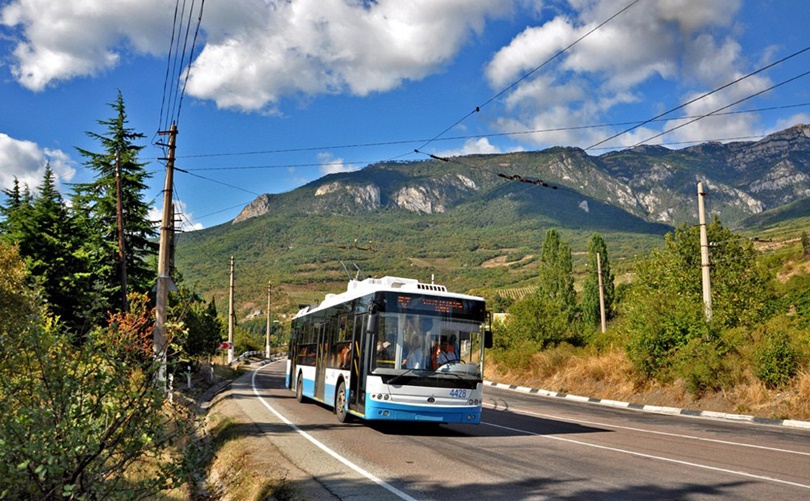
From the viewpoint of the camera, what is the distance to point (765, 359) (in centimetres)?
1881

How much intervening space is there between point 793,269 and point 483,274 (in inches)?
4173

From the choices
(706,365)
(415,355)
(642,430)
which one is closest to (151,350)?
(415,355)

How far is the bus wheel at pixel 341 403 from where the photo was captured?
49.2ft

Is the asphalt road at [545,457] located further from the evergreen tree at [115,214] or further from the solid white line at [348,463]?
the evergreen tree at [115,214]

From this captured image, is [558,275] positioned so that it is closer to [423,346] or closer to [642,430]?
[642,430]

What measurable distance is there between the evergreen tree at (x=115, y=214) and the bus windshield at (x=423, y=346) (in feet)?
80.9

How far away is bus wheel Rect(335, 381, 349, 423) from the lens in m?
15.0

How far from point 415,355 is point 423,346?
0.25 m

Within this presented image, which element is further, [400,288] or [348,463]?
[400,288]

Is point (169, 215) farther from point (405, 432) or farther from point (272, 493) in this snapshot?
point (272, 493)

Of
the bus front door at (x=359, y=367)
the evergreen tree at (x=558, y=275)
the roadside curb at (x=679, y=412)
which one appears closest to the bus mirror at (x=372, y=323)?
the bus front door at (x=359, y=367)

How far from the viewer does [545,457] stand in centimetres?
1059

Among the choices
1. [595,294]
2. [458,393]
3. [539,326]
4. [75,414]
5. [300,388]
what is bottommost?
[300,388]

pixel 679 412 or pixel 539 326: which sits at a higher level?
pixel 539 326
